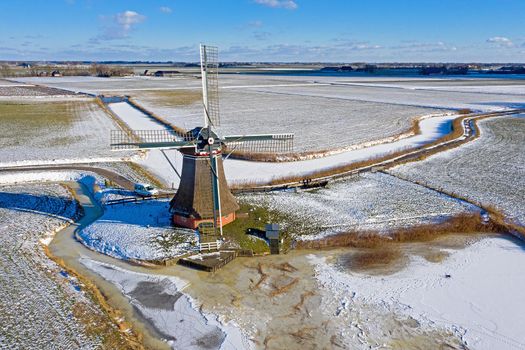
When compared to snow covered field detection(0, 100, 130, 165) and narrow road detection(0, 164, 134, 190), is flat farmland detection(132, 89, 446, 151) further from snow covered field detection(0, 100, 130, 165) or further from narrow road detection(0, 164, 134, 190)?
narrow road detection(0, 164, 134, 190)

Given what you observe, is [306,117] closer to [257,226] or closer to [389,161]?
[389,161]

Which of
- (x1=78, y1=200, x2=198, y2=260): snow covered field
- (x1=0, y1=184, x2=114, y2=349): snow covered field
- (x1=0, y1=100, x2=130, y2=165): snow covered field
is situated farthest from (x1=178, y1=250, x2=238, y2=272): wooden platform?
(x1=0, y1=100, x2=130, y2=165): snow covered field

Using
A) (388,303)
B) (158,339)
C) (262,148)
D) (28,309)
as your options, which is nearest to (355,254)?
(388,303)

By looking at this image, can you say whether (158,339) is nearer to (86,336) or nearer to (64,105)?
(86,336)

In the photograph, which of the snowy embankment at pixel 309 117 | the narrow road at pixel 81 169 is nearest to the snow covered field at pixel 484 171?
the snowy embankment at pixel 309 117

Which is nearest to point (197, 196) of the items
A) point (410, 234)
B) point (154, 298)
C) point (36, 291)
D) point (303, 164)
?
point (154, 298)

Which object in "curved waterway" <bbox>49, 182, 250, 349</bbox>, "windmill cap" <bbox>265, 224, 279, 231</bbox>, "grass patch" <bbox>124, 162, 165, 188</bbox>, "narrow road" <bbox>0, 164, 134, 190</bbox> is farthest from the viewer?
"narrow road" <bbox>0, 164, 134, 190</bbox>
